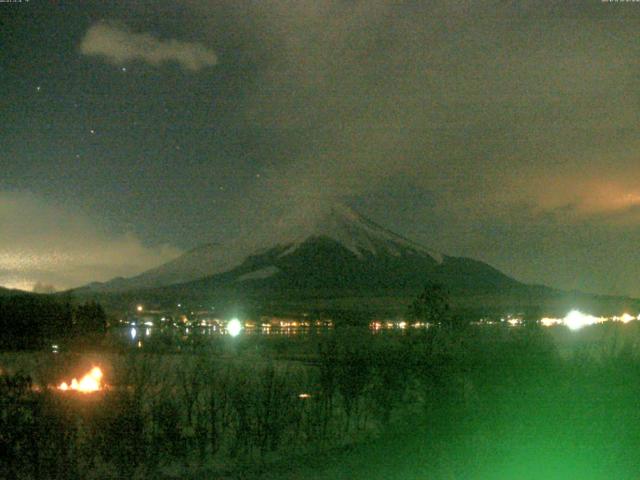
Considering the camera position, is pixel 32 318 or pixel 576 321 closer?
pixel 32 318

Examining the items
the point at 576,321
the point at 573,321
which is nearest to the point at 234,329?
the point at 576,321

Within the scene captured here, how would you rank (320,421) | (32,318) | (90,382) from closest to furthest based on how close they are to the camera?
1. (90,382)
2. (320,421)
3. (32,318)

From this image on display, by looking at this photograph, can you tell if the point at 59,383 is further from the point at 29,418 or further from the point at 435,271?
the point at 435,271

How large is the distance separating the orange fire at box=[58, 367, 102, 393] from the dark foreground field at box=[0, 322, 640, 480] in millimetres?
159

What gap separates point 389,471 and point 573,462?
266cm

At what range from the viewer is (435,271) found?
584 ft

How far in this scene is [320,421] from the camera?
13453mm

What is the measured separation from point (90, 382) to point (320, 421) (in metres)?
3.91

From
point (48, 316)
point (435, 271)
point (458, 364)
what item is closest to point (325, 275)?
point (435, 271)

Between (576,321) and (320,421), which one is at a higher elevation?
(576,321)

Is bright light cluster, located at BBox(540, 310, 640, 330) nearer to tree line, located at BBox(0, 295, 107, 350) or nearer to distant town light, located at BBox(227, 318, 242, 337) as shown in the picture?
tree line, located at BBox(0, 295, 107, 350)

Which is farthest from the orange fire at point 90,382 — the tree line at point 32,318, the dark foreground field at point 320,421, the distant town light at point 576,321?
the distant town light at point 576,321

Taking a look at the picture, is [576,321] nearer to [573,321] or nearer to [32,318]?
[573,321]

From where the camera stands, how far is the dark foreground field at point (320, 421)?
10.1m
